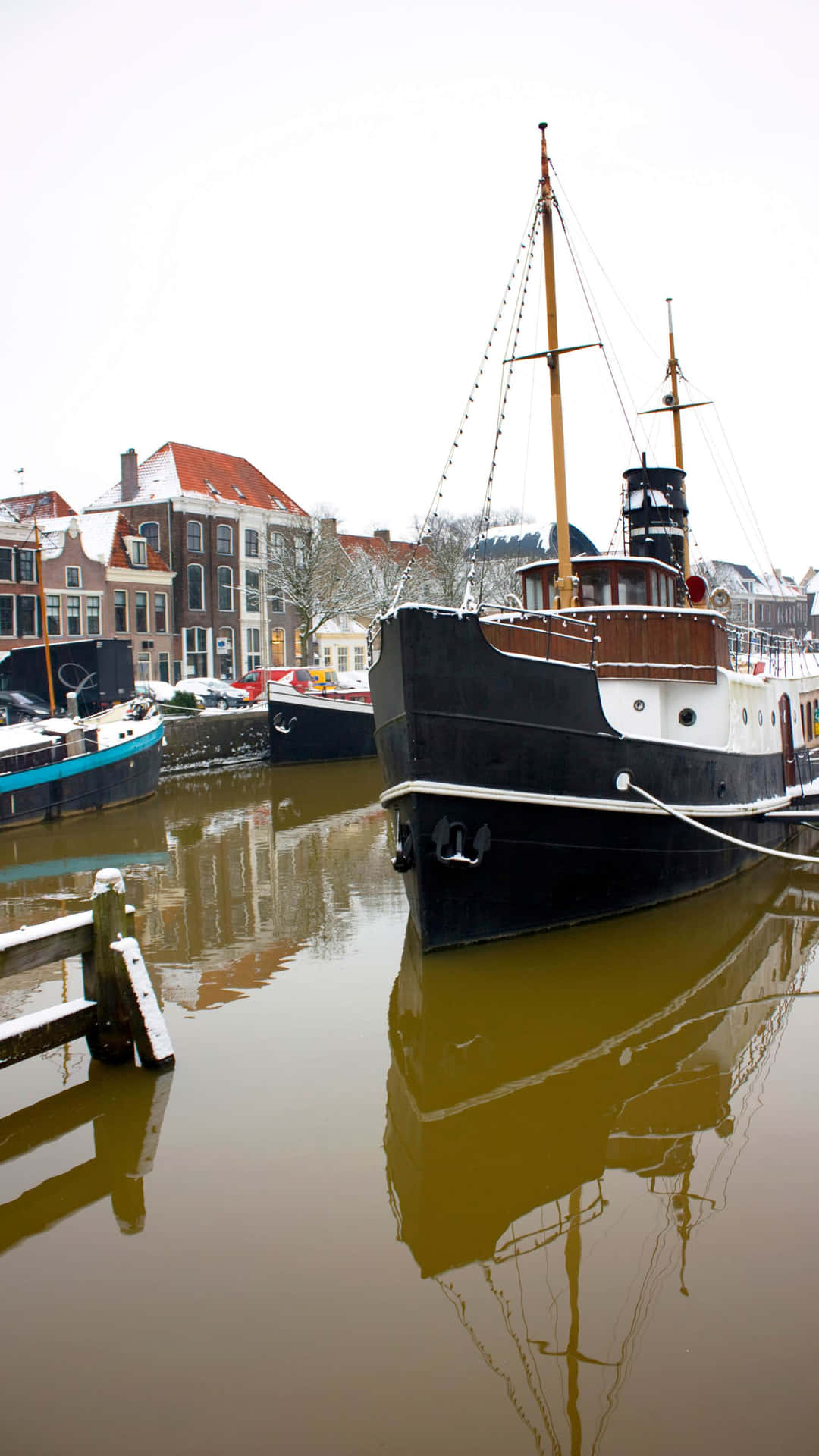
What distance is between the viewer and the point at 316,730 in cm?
2944

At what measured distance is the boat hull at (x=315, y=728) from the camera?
28.8 m

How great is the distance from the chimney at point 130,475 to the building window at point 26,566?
11435 millimetres

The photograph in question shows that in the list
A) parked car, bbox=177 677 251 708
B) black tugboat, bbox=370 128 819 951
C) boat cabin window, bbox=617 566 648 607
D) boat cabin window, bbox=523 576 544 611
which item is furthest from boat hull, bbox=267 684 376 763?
boat cabin window, bbox=617 566 648 607

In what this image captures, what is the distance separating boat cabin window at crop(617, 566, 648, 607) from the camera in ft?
39.0

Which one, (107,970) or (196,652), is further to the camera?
(196,652)

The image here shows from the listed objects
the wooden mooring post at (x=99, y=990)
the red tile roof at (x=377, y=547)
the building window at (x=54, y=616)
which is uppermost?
the red tile roof at (x=377, y=547)

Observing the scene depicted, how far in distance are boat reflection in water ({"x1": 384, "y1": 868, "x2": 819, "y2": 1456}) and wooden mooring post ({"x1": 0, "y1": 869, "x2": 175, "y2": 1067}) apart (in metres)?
1.81

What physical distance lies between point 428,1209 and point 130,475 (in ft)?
151

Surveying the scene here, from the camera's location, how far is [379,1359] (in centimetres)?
424

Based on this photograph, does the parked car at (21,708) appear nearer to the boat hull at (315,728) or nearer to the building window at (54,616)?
the boat hull at (315,728)

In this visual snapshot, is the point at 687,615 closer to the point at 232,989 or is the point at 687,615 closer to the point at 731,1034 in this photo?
the point at 731,1034

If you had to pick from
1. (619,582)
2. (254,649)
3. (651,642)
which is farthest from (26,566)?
(651,642)

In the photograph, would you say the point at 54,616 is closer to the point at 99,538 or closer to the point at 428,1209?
the point at 99,538

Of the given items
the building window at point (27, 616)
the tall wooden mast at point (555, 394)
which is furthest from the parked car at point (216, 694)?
the tall wooden mast at point (555, 394)
